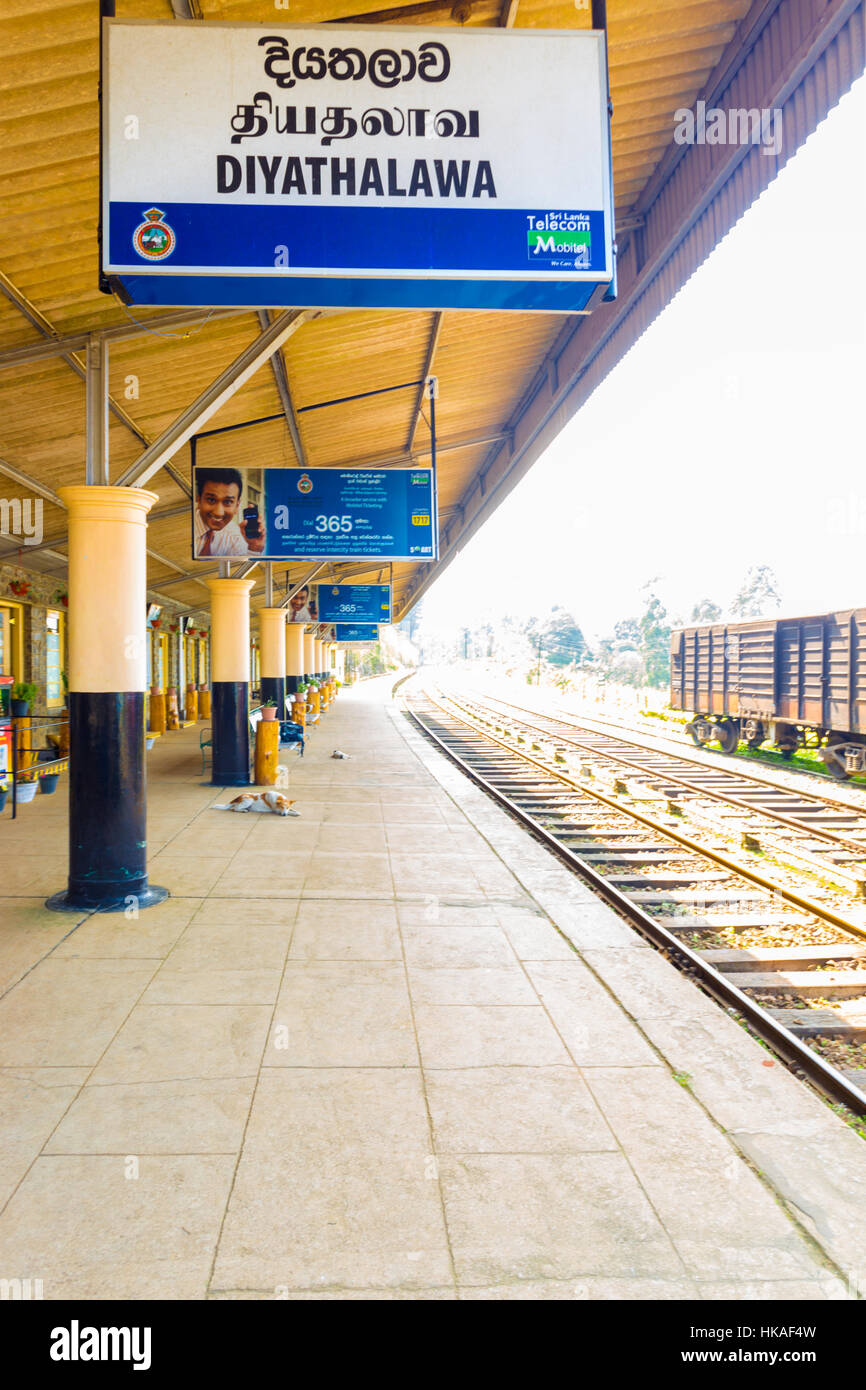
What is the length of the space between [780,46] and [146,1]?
3.18m

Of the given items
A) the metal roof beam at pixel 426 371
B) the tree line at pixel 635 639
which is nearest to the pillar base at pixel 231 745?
the metal roof beam at pixel 426 371

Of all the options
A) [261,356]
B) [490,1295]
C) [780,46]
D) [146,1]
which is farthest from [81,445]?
[490,1295]

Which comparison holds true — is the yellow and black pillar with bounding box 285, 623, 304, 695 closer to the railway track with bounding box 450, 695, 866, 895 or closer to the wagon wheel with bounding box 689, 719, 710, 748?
the railway track with bounding box 450, 695, 866, 895

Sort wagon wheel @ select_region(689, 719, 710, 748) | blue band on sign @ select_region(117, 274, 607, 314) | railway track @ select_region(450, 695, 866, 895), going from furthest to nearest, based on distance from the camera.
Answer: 1. wagon wheel @ select_region(689, 719, 710, 748)
2. railway track @ select_region(450, 695, 866, 895)
3. blue band on sign @ select_region(117, 274, 607, 314)

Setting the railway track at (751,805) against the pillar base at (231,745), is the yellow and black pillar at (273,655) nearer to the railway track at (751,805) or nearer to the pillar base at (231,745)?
the pillar base at (231,745)

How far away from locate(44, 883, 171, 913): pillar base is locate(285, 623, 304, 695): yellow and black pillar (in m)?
18.0

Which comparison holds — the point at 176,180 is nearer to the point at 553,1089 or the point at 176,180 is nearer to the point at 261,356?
the point at 261,356

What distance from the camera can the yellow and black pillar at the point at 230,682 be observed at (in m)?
12.5

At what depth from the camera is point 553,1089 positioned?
3658 mm

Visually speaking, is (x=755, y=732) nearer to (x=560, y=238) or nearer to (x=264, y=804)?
(x=264, y=804)

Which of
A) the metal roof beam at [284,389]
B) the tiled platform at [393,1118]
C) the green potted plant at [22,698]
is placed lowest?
the tiled platform at [393,1118]

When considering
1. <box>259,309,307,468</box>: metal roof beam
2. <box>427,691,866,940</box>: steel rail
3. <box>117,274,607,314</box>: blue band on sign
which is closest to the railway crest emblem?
<box>117,274,607,314</box>: blue band on sign

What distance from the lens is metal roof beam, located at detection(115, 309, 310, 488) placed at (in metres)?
6.12

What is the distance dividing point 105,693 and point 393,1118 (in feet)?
13.2
